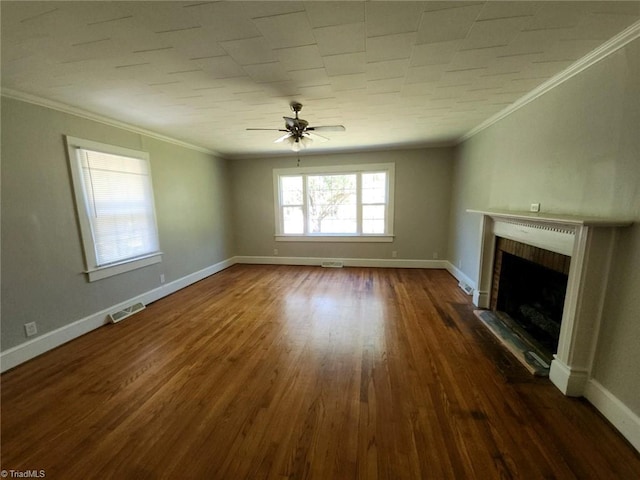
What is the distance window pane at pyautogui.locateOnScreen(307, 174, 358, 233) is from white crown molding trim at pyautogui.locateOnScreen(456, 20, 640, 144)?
2840mm

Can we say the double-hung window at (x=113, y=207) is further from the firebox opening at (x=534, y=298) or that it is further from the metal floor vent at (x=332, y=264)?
the firebox opening at (x=534, y=298)

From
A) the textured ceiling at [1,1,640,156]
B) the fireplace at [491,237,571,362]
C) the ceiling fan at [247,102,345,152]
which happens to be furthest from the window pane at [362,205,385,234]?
the ceiling fan at [247,102,345,152]

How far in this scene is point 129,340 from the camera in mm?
2686

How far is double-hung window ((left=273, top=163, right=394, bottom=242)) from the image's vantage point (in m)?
5.22

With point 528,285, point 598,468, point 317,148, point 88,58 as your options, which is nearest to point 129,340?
point 88,58

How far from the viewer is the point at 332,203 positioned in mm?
5477

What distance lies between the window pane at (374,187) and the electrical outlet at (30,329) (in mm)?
4979

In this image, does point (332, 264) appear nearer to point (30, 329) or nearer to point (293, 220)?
point (293, 220)

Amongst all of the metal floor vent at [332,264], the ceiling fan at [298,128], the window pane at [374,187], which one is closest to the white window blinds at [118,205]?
the ceiling fan at [298,128]

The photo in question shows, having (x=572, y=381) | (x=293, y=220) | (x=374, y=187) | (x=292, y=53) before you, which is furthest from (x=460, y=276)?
(x=292, y=53)

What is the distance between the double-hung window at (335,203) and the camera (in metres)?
5.22

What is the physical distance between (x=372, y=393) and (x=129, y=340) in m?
2.57

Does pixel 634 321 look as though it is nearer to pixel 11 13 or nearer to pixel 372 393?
pixel 372 393

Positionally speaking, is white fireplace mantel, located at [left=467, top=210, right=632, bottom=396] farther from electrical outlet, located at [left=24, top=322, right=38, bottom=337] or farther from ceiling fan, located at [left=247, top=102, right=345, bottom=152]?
electrical outlet, located at [left=24, top=322, right=38, bottom=337]
